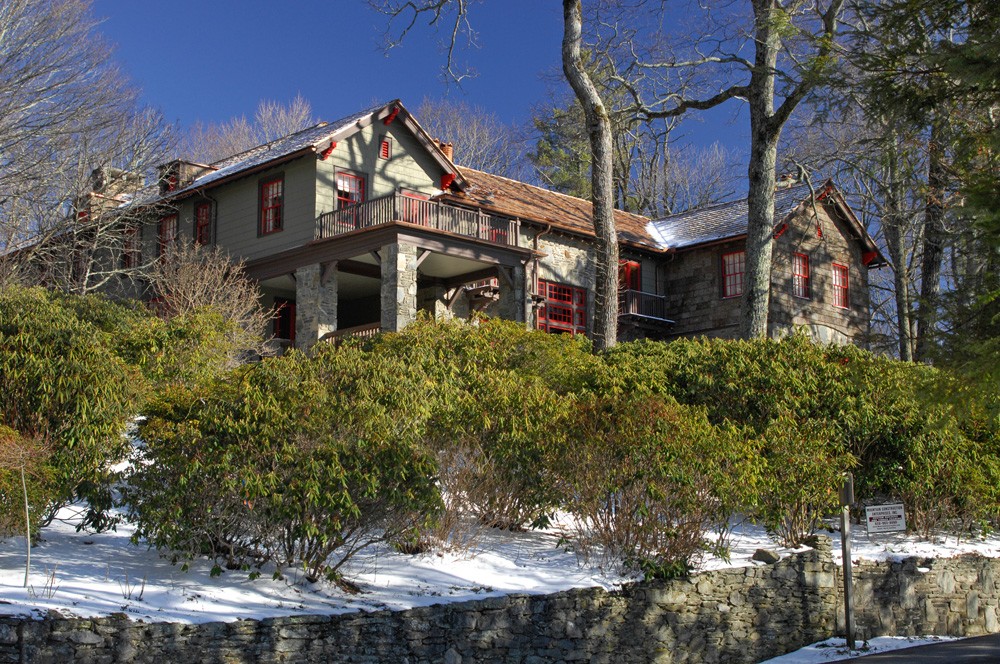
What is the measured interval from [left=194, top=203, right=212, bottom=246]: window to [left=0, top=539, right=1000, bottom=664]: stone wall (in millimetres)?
18904

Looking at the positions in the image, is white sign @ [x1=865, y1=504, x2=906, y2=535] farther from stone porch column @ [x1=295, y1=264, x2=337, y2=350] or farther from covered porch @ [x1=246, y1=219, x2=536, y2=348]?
stone porch column @ [x1=295, y1=264, x2=337, y2=350]

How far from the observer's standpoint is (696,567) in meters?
12.7

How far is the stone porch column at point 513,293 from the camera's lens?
85.7 feet

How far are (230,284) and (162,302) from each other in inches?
102

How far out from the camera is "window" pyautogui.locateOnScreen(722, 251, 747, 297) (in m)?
30.1

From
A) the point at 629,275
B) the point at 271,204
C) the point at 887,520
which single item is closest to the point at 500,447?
the point at 887,520

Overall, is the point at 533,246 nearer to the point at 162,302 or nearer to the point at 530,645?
the point at 162,302

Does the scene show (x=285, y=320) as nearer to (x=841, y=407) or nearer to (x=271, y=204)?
(x=271, y=204)

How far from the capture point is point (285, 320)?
27.7 m

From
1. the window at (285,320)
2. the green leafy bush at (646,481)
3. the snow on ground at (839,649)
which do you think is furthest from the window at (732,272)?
the green leafy bush at (646,481)

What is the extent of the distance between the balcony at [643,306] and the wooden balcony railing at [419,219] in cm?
475

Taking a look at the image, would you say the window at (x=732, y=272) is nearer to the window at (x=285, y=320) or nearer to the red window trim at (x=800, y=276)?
the red window trim at (x=800, y=276)

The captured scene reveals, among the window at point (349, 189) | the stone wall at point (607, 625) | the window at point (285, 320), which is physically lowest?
the stone wall at point (607, 625)

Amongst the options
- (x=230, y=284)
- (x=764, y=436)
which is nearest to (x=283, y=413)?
(x=764, y=436)
